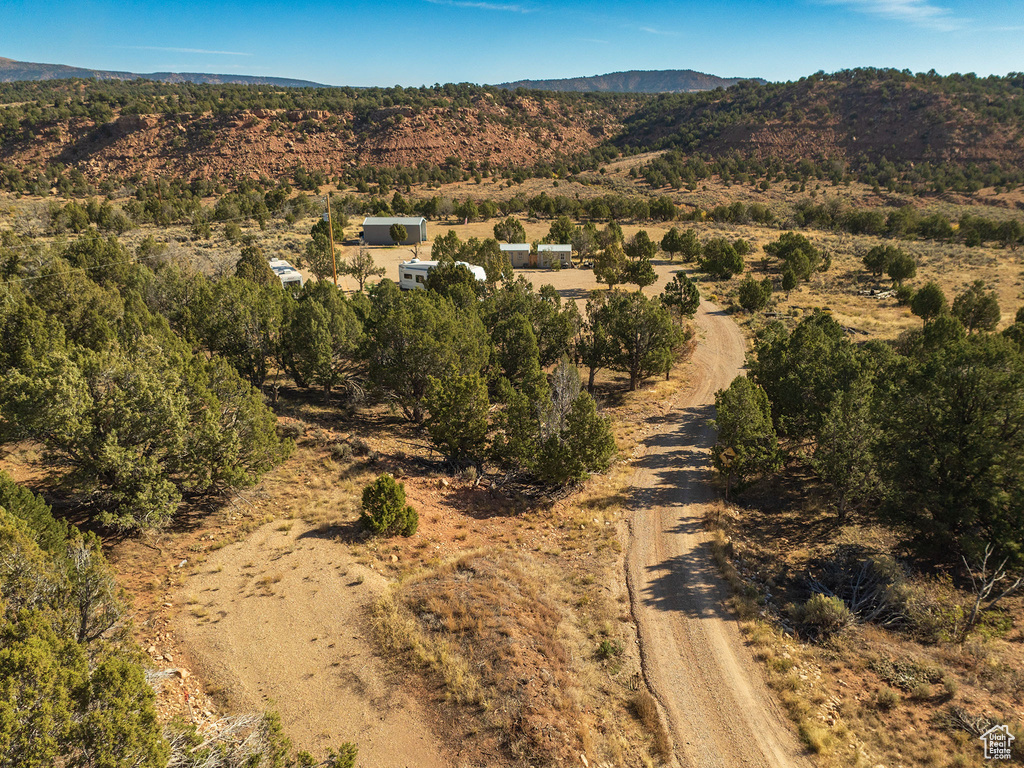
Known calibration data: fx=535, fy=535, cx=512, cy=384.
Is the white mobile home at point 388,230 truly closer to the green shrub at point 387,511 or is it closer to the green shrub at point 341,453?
the green shrub at point 341,453

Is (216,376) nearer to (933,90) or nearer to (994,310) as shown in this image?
(994,310)

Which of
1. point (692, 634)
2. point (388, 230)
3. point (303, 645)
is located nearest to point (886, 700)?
point (692, 634)

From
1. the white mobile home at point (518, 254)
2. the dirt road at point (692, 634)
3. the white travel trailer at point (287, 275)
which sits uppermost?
the white mobile home at point (518, 254)

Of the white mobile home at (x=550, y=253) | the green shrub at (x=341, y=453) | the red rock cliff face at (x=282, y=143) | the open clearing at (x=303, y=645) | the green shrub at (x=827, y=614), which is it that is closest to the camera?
the open clearing at (x=303, y=645)

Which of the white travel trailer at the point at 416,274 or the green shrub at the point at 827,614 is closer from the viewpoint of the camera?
the green shrub at the point at 827,614

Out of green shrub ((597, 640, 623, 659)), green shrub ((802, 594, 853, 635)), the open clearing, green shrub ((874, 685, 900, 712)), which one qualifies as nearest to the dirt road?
green shrub ((597, 640, 623, 659))

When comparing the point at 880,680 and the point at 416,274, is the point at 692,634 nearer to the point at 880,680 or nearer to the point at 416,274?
the point at 880,680

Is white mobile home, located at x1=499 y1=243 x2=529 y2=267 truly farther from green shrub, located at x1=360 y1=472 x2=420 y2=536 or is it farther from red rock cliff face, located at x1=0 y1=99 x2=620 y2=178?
red rock cliff face, located at x1=0 y1=99 x2=620 y2=178

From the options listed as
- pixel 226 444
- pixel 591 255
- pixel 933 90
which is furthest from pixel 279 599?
pixel 933 90

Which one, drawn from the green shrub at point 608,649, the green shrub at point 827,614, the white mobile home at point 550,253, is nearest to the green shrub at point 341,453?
the green shrub at point 608,649
